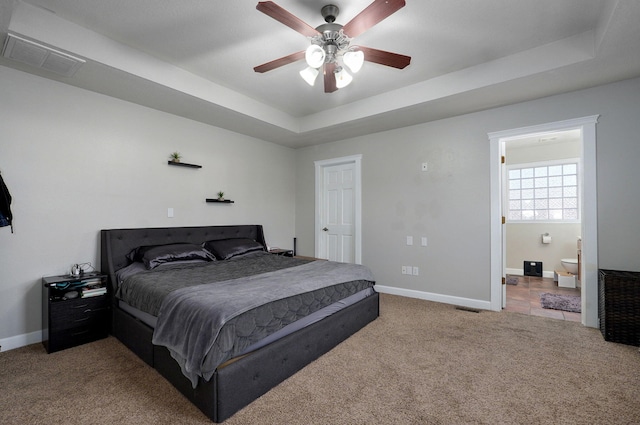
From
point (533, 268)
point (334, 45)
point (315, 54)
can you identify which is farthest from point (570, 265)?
point (315, 54)

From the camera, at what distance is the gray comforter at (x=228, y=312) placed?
5.55 ft

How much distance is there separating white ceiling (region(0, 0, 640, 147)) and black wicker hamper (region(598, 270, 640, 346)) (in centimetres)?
197

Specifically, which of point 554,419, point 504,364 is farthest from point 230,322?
point 504,364

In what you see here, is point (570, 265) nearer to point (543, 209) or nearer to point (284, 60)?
point (543, 209)

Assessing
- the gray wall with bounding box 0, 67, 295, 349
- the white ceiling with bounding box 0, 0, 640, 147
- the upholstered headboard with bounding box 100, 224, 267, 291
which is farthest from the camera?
the upholstered headboard with bounding box 100, 224, 267, 291

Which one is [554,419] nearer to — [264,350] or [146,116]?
[264,350]

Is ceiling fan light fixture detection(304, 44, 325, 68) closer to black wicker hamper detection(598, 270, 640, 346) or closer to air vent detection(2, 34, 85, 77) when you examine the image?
air vent detection(2, 34, 85, 77)

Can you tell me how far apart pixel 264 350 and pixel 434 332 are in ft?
6.24

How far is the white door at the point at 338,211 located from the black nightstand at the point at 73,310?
3.29 metres

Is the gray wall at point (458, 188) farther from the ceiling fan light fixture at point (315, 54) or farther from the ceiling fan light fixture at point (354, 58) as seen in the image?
the ceiling fan light fixture at point (315, 54)

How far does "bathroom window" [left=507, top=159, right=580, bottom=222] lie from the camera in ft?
18.0

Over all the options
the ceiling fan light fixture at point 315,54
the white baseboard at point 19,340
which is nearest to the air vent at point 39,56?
the ceiling fan light fixture at point 315,54

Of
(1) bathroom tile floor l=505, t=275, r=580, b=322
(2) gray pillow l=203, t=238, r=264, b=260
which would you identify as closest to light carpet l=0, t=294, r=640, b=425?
(1) bathroom tile floor l=505, t=275, r=580, b=322

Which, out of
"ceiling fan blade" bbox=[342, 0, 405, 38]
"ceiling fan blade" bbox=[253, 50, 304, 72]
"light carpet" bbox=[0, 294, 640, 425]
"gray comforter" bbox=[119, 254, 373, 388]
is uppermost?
"ceiling fan blade" bbox=[342, 0, 405, 38]
